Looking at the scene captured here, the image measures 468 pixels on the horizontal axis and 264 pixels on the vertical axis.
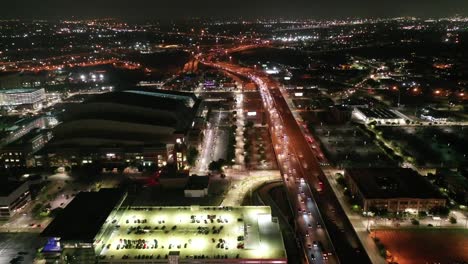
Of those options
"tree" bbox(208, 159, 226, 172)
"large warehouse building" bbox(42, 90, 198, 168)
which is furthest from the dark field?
"large warehouse building" bbox(42, 90, 198, 168)

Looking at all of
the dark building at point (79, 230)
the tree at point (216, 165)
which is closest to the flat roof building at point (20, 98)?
the tree at point (216, 165)

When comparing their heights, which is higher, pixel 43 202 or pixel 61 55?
pixel 61 55

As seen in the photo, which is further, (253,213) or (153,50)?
(153,50)

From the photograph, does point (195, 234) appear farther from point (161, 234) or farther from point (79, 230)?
point (79, 230)

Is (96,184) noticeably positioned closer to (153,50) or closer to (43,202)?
(43,202)

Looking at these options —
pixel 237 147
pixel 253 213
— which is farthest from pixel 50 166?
pixel 253 213

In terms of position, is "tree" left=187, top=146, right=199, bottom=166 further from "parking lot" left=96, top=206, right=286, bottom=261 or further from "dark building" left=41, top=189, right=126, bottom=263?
"dark building" left=41, top=189, right=126, bottom=263

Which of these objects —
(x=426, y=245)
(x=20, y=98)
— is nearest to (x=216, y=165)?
(x=426, y=245)
